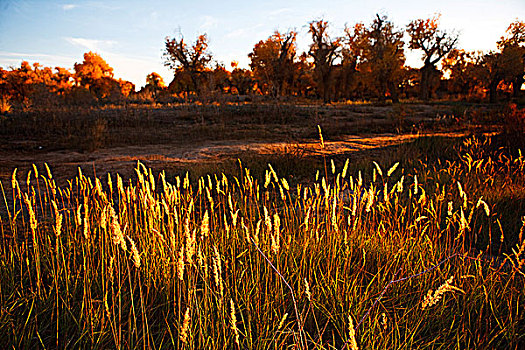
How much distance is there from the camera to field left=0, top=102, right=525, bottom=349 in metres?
1.47

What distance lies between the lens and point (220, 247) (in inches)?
87.4

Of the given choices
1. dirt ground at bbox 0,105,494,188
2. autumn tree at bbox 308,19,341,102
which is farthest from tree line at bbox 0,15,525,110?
dirt ground at bbox 0,105,494,188

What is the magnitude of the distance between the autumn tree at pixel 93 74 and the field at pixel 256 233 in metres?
41.9

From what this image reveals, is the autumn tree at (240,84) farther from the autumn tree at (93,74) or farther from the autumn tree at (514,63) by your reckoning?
the autumn tree at (514,63)

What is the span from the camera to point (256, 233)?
134cm

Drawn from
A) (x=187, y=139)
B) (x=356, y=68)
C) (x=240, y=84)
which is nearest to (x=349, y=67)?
(x=356, y=68)

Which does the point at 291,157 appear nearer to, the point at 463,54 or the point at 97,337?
the point at 97,337

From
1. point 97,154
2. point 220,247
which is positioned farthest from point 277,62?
point 220,247

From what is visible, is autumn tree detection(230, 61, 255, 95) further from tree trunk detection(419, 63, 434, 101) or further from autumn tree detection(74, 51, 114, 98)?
tree trunk detection(419, 63, 434, 101)

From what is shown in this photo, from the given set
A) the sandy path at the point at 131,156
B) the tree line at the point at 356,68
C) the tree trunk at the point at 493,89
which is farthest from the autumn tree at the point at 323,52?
the sandy path at the point at 131,156

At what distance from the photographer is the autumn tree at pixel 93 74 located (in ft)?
165

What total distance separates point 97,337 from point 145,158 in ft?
18.2

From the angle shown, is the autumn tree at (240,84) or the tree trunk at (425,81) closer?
the tree trunk at (425,81)

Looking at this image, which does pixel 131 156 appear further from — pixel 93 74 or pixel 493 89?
pixel 93 74
